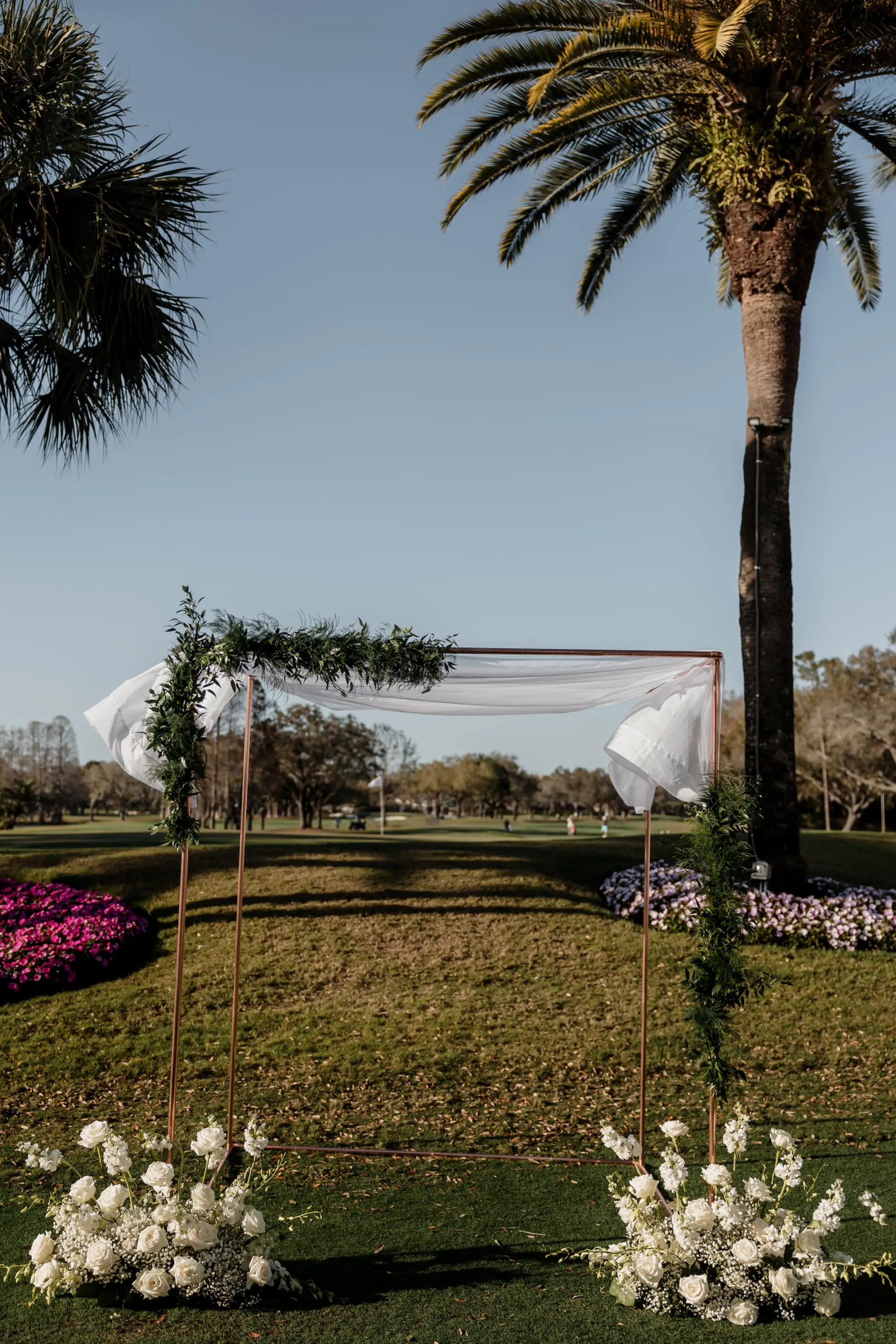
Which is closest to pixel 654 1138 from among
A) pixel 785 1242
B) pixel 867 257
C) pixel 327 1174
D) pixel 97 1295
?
pixel 327 1174

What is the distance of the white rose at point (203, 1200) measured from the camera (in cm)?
451

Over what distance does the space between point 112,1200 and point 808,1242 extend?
122 inches

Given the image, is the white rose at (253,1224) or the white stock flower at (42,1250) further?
the white rose at (253,1224)

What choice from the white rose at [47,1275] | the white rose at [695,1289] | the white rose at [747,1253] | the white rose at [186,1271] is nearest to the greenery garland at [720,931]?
the white rose at [747,1253]

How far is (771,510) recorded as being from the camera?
1341cm

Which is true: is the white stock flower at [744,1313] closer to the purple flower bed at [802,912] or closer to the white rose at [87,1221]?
the white rose at [87,1221]

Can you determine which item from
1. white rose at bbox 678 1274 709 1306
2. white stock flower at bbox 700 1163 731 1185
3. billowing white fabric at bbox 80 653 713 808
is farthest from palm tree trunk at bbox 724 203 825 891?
white rose at bbox 678 1274 709 1306

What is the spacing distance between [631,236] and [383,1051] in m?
12.6

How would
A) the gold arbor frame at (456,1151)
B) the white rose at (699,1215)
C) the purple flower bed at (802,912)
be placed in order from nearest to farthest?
the white rose at (699,1215), the gold arbor frame at (456,1151), the purple flower bed at (802,912)

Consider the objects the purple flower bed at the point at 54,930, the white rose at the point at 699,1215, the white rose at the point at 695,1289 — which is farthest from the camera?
the purple flower bed at the point at 54,930

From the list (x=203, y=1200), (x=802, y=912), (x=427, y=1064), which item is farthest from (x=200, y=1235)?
(x=802, y=912)

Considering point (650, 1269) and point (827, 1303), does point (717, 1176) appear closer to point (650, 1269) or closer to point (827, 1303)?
point (650, 1269)

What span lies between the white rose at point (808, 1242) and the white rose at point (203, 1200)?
2.63 meters

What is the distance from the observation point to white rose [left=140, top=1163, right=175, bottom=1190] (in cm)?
452
